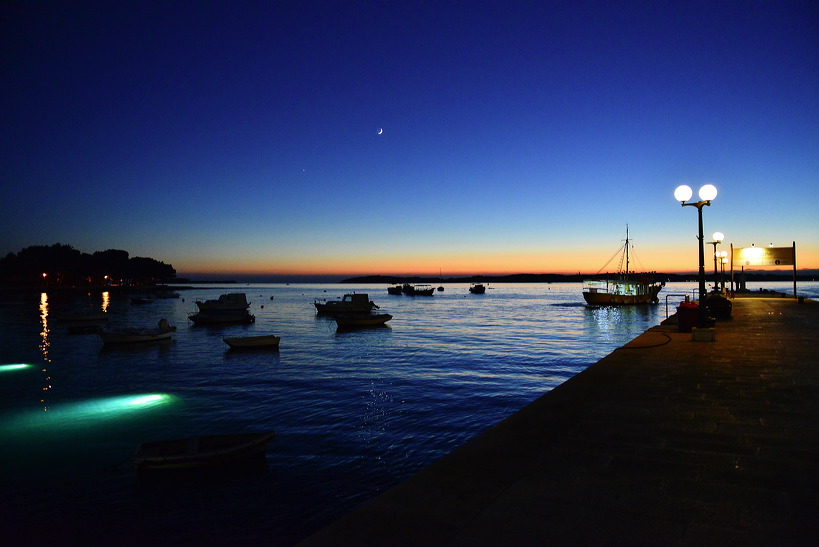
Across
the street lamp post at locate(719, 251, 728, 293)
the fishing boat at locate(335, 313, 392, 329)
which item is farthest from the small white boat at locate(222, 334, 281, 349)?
the street lamp post at locate(719, 251, 728, 293)

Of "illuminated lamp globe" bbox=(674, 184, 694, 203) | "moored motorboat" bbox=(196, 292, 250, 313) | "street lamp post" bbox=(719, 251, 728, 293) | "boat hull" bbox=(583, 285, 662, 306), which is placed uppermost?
"illuminated lamp globe" bbox=(674, 184, 694, 203)

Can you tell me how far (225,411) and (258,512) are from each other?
8.57 meters

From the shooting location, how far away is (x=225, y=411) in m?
16.6

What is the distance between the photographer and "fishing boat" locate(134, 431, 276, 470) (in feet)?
34.3

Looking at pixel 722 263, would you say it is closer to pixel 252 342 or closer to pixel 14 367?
pixel 252 342

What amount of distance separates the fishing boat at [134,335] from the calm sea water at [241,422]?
1.26m

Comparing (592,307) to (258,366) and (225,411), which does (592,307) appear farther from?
(225,411)

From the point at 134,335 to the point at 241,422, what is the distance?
86.1ft

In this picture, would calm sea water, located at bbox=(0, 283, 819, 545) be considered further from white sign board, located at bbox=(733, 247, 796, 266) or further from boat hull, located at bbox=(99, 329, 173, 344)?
white sign board, located at bbox=(733, 247, 796, 266)

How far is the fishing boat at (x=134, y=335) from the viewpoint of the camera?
117 feet

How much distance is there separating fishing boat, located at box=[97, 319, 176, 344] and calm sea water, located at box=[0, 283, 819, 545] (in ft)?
4.14

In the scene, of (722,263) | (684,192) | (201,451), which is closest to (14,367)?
(201,451)

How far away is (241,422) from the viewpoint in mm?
15047

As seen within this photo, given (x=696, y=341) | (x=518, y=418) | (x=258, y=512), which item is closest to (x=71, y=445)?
(x=258, y=512)
